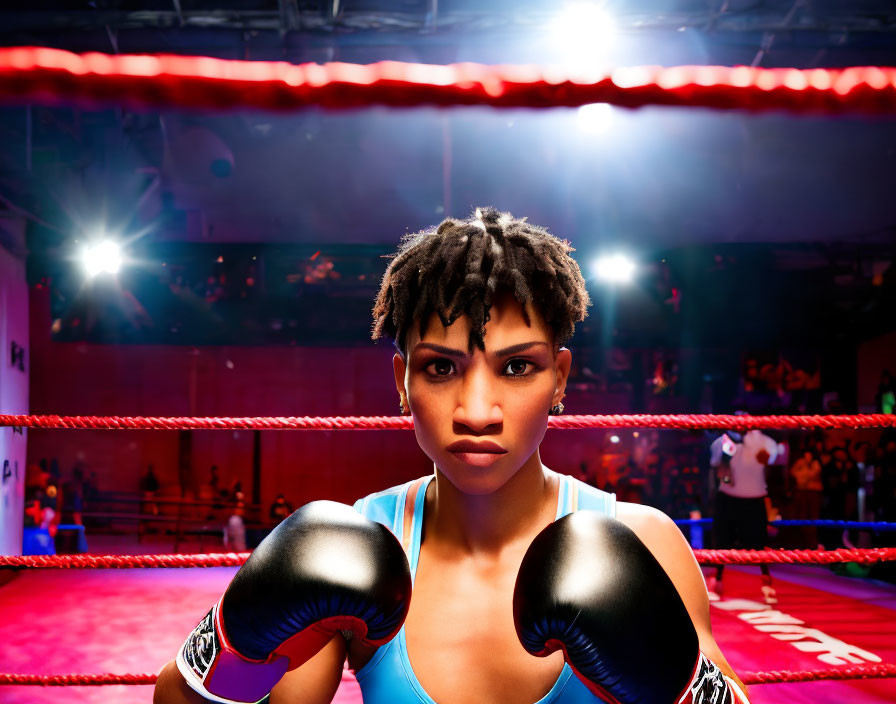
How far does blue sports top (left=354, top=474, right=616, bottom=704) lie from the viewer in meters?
0.86

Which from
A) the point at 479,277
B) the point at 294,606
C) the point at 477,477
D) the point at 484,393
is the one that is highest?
the point at 479,277

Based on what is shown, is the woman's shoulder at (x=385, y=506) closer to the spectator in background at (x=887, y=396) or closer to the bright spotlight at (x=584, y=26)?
the bright spotlight at (x=584, y=26)

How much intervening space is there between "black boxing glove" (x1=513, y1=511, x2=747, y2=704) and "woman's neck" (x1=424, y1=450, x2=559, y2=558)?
0.64 ft

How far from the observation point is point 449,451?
820 mm

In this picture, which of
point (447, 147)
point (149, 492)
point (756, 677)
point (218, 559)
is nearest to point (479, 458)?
point (218, 559)

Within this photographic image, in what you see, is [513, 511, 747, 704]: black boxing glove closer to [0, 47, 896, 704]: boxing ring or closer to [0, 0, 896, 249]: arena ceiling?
[0, 47, 896, 704]: boxing ring

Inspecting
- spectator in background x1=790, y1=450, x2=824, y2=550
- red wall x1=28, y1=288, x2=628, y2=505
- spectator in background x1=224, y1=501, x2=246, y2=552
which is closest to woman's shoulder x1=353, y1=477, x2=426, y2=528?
spectator in background x1=224, y1=501, x2=246, y2=552

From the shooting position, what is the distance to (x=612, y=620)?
70 cm

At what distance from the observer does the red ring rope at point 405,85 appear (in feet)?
2.61

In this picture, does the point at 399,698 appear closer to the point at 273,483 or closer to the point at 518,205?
the point at 518,205

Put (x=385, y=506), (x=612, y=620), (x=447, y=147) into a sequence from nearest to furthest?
1. (x=612, y=620)
2. (x=385, y=506)
3. (x=447, y=147)

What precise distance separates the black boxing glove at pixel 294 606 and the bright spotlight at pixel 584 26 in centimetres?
491

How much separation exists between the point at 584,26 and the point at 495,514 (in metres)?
4.84

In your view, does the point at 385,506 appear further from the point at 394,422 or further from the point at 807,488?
the point at 807,488
